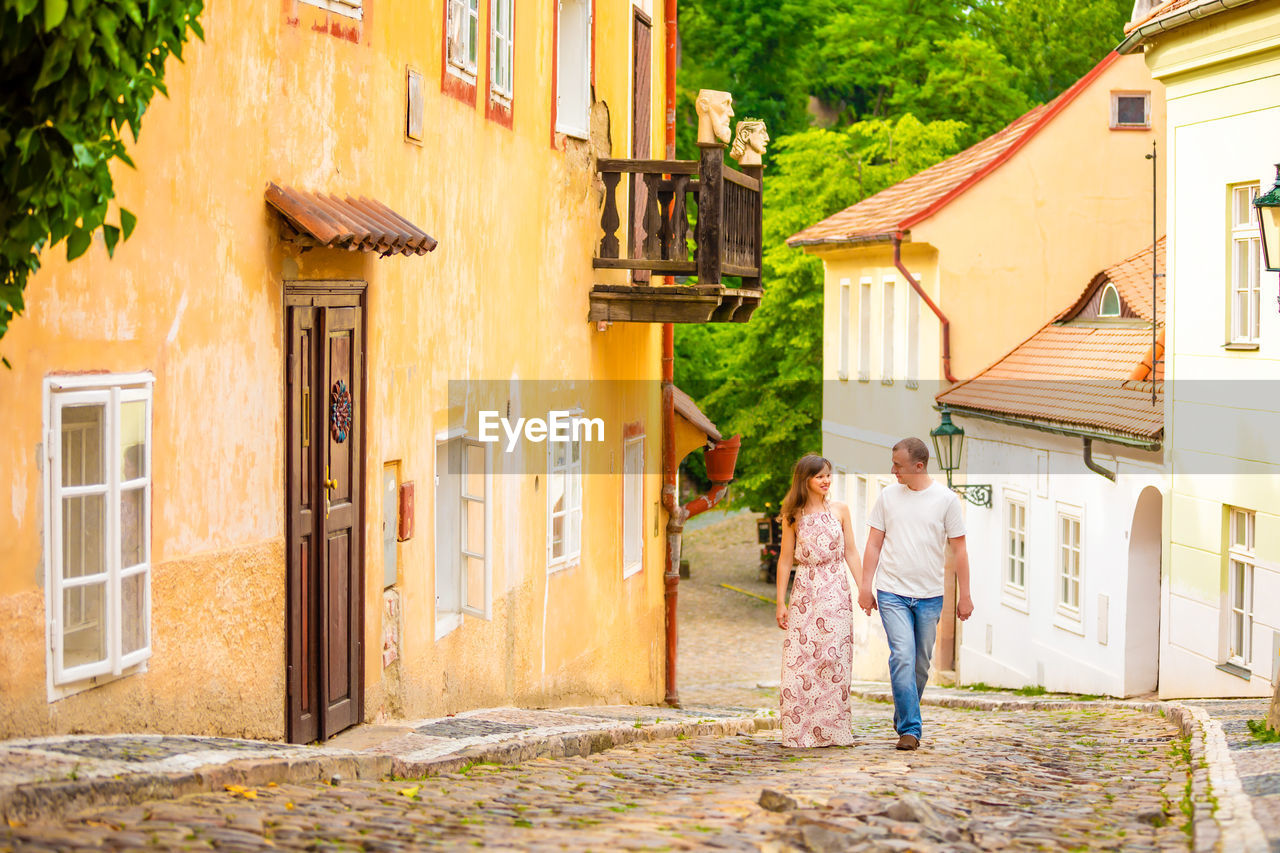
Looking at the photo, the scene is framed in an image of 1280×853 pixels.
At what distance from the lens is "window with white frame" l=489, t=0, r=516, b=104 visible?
1149cm

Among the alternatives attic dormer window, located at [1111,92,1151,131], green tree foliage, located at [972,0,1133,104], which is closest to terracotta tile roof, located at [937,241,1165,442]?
attic dormer window, located at [1111,92,1151,131]

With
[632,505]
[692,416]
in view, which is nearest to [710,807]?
[632,505]

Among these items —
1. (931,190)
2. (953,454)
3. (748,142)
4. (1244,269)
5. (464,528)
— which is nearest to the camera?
(464,528)

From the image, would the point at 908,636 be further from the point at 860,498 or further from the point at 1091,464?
the point at 860,498

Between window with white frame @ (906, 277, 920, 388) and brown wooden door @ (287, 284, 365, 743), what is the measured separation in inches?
689

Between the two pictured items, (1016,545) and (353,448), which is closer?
(353,448)

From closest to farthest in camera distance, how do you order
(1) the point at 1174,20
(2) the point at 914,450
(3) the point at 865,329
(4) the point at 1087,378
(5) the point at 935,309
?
(2) the point at 914,450 < (1) the point at 1174,20 < (4) the point at 1087,378 < (5) the point at 935,309 < (3) the point at 865,329

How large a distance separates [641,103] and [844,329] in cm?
1347

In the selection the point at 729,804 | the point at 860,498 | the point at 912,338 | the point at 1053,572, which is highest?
the point at 912,338

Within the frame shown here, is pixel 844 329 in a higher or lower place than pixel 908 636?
higher

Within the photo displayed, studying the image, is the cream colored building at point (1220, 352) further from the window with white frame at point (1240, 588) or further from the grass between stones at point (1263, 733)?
the grass between stones at point (1263, 733)

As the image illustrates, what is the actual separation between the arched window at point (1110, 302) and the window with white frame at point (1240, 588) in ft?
21.1

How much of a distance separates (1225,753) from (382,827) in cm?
478

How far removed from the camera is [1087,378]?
2020 centimetres
